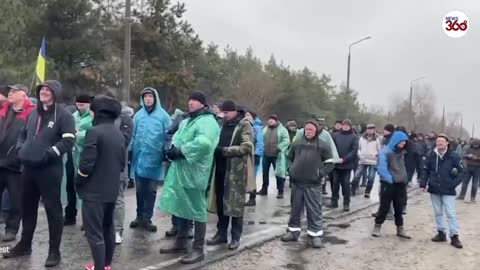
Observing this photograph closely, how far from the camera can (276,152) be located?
495 inches

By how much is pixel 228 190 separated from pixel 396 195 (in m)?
3.25

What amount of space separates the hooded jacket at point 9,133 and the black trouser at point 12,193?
0.33 ft

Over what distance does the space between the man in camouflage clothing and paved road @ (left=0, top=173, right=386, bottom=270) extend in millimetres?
528

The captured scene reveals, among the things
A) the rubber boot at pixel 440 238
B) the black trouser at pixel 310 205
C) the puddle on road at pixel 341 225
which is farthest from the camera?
the puddle on road at pixel 341 225

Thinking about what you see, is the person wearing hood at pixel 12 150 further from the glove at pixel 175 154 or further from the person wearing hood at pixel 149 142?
the glove at pixel 175 154

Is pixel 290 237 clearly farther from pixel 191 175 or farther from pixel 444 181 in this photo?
pixel 444 181

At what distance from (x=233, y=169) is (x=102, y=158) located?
2198mm

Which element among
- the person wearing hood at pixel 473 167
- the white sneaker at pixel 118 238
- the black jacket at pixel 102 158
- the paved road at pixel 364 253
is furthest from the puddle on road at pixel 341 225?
the person wearing hood at pixel 473 167

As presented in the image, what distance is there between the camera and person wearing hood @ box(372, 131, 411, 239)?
353 inches

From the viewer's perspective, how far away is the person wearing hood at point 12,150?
22.4 ft

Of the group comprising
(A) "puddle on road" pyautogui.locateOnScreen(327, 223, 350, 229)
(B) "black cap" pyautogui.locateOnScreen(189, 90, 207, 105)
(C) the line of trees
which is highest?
(C) the line of trees

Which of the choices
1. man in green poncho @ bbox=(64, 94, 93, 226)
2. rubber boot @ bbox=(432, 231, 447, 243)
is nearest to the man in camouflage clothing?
man in green poncho @ bbox=(64, 94, 93, 226)

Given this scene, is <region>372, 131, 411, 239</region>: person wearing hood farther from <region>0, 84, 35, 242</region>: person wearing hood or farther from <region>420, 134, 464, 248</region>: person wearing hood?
<region>0, 84, 35, 242</region>: person wearing hood

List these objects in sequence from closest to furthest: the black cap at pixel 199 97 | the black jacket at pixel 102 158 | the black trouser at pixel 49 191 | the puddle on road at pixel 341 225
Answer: the black jacket at pixel 102 158
the black trouser at pixel 49 191
the black cap at pixel 199 97
the puddle on road at pixel 341 225
